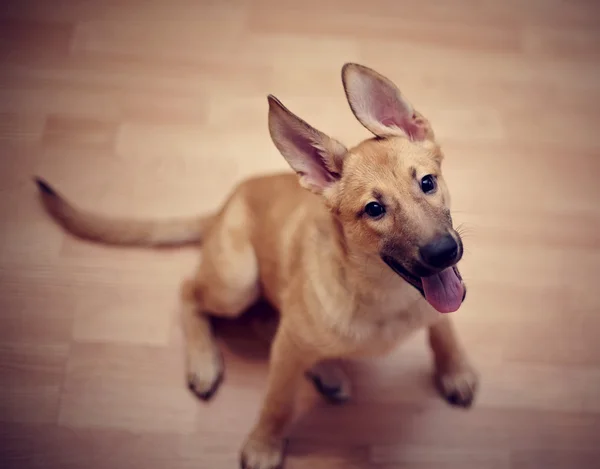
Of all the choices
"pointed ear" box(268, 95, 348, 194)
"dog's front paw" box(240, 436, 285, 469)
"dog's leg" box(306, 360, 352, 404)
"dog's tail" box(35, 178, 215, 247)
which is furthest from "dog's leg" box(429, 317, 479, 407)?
"dog's tail" box(35, 178, 215, 247)

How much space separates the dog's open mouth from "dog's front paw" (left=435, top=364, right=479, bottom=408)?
0.75 metres

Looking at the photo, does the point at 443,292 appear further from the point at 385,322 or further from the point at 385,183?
the point at 385,183

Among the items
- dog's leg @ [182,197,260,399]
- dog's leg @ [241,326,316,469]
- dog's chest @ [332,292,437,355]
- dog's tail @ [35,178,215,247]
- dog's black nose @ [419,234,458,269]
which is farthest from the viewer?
dog's tail @ [35,178,215,247]

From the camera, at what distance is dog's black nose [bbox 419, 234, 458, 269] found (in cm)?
174

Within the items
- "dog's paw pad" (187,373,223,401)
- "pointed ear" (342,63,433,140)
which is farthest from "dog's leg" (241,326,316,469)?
"pointed ear" (342,63,433,140)

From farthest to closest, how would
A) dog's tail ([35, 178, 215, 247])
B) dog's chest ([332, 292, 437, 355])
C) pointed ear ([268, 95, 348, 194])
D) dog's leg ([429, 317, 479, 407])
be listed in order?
dog's tail ([35, 178, 215, 247]) < dog's leg ([429, 317, 479, 407]) < dog's chest ([332, 292, 437, 355]) < pointed ear ([268, 95, 348, 194])

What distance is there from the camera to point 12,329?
2.79 meters

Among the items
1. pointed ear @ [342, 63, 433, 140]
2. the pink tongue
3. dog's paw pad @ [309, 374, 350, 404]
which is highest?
pointed ear @ [342, 63, 433, 140]

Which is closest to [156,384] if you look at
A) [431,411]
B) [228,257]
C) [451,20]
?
[228,257]

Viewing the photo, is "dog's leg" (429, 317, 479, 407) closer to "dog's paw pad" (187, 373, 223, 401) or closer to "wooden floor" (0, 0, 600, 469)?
"wooden floor" (0, 0, 600, 469)

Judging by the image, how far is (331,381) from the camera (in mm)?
2539

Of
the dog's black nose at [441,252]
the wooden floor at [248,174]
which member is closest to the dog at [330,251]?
the dog's black nose at [441,252]

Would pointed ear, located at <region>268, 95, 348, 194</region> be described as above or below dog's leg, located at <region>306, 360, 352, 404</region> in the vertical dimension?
above

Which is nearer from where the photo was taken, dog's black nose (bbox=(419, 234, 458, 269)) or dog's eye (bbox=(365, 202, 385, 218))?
dog's black nose (bbox=(419, 234, 458, 269))
